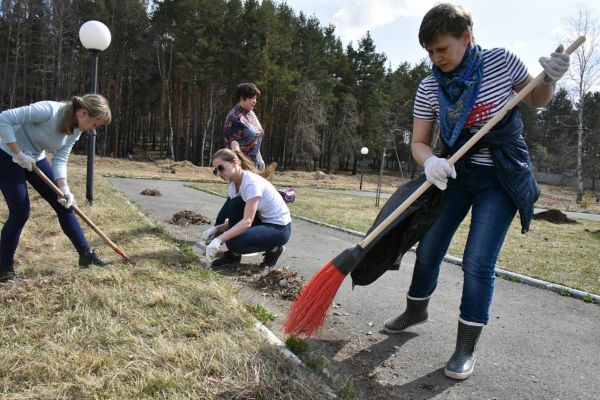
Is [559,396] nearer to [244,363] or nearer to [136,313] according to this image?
[244,363]

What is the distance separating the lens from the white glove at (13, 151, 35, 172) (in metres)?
3.36

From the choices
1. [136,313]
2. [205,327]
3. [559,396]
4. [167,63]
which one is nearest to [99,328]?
[136,313]

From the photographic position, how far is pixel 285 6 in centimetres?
3647

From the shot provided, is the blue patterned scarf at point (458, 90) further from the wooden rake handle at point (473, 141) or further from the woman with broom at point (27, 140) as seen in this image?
the woman with broom at point (27, 140)

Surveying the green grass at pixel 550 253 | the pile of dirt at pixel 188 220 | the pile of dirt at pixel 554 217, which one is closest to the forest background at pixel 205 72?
the pile of dirt at pixel 554 217

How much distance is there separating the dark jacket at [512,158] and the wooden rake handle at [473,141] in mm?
72

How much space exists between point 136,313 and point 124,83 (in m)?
36.2

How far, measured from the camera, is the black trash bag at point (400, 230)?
2646mm

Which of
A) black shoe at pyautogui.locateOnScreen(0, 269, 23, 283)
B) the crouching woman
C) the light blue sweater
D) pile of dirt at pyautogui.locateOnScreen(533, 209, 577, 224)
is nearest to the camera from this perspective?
the light blue sweater

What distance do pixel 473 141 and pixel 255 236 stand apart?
7.46 feet

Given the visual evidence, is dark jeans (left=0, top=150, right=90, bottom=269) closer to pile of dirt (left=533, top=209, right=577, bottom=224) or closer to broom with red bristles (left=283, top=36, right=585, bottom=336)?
broom with red bristles (left=283, top=36, right=585, bottom=336)

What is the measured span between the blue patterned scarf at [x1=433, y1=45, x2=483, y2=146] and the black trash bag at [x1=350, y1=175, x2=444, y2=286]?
1.14ft

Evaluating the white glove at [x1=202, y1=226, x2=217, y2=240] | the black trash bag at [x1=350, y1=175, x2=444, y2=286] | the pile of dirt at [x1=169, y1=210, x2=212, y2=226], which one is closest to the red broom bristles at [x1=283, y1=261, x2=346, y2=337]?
the black trash bag at [x1=350, y1=175, x2=444, y2=286]

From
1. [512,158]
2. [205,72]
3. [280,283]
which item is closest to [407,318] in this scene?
[280,283]
